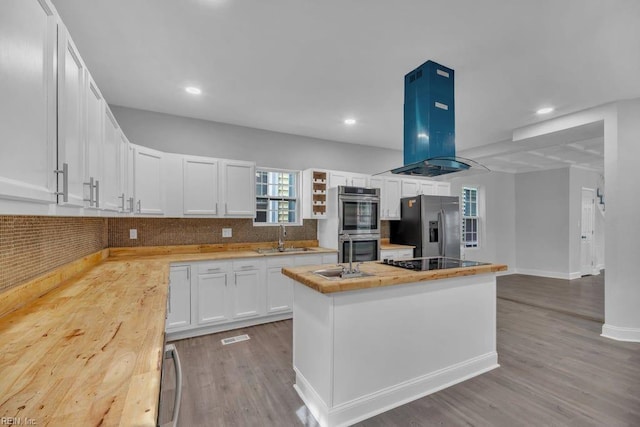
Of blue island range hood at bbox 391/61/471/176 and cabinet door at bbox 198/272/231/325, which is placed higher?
blue island range hood at bbox 391/61/471/176

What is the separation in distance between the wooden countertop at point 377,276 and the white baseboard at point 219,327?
5.47 feet

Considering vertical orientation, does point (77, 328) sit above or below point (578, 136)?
below

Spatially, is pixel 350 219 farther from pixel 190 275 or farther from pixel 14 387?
pixel 14 387

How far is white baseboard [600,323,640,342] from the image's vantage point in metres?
3.14

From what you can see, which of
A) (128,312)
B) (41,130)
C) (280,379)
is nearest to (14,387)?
(128,312)

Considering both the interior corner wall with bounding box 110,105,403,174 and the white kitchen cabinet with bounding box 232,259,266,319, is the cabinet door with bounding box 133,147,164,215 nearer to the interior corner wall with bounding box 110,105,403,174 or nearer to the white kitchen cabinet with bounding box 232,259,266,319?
the interior corner wall with bounding box 110,105,403,174

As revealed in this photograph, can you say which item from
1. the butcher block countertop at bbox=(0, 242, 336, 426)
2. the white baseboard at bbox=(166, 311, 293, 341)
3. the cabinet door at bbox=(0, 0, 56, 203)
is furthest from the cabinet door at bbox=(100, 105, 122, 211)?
the white baseboard at bbox=(166, 311, 293, 341)

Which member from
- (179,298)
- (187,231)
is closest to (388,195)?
(187,231)

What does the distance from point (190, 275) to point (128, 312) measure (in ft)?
5.77

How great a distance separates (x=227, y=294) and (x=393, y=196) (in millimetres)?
3228

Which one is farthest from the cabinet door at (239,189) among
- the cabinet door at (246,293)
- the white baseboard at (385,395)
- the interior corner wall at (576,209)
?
the interior corner wall at (576,209)

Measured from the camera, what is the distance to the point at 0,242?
1.39 m

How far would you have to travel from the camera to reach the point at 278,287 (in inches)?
147

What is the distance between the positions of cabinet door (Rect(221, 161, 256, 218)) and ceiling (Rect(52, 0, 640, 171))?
2.31ft
